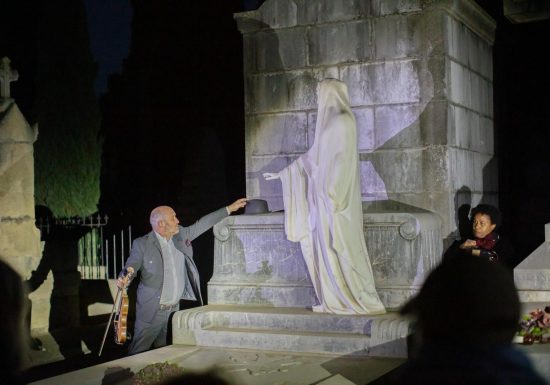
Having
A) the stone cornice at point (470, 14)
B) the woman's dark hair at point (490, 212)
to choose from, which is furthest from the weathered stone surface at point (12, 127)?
the woman's dark hair at point (490, 212)

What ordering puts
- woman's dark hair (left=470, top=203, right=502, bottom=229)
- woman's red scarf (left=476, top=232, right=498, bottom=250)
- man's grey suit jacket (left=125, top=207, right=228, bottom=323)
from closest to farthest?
man's grey suit jacket (left=125, top=207, right=228, bottom=323), woman's red scarf (left=476, top=232, right=498, bottom=250), woman's dark hair (left=470, top=203, right=502, bottom=229)

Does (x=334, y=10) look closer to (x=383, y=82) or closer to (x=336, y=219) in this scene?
(x=383, y=82)

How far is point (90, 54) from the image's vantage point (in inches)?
836

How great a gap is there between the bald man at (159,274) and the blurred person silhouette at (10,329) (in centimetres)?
645

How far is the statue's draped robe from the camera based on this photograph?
9.12m

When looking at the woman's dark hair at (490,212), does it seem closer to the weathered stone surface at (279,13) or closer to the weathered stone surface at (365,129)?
the weathered stone surface at (365,129)

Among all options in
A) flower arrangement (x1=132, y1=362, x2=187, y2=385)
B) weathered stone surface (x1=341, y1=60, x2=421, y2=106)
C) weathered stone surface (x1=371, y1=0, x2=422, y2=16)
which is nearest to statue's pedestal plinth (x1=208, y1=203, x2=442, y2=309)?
weathered stone surface (x1=341, y1=60, x2=421, y2=106)

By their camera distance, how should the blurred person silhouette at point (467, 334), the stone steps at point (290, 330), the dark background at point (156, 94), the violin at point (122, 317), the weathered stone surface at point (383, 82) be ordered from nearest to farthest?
the blurred person silhouette at point (467, 334)
the stone steps at point (290, 330)
the violin at point (122, 317)
the weathered stone surface at point (383, 82)
the dark background at point (156, 94)

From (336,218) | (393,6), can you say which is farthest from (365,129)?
(336,218)

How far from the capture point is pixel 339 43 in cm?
1038

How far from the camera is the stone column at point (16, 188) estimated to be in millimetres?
12172

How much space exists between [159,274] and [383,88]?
3.31 m

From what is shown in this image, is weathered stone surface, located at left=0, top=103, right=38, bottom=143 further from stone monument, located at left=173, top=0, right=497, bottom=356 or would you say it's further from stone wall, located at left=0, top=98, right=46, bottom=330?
stone monument, located at left=173, top=0, right=497, bottom=356

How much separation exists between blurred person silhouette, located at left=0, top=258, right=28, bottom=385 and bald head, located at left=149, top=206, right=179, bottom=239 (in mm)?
6671
